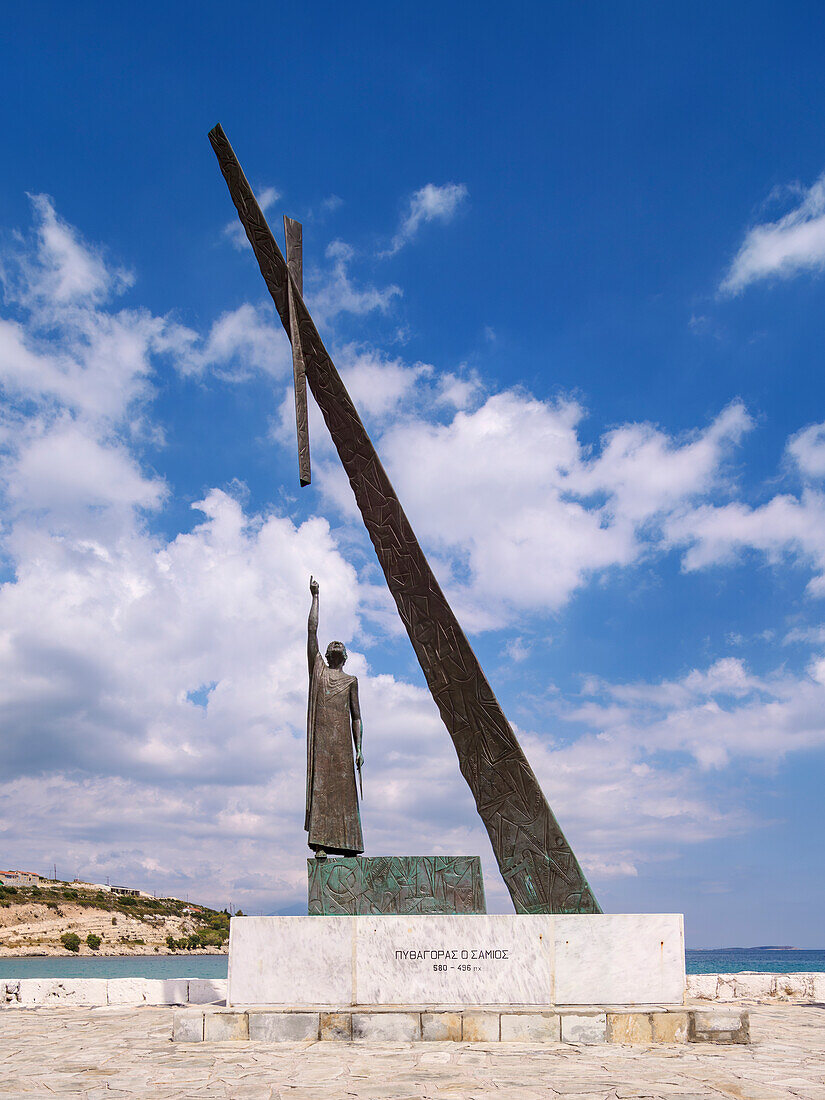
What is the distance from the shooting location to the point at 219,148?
34.9 ft

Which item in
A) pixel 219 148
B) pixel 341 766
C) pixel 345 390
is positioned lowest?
pixel 341 766

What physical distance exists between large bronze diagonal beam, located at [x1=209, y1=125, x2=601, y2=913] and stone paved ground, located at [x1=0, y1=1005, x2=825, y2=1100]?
141cm

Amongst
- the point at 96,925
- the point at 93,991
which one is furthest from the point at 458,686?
the point at 96,925

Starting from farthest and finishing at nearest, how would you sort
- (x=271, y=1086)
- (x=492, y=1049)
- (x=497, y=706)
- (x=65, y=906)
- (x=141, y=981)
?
(x=65, y=906)
(x=141, y=981)
(x=497, y=706)
(x=492, y=1049)
(x=271, y=1086)

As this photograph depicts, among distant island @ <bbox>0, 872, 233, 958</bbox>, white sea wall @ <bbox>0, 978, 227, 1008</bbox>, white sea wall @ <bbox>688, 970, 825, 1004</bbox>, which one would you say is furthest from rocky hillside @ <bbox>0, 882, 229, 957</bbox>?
white sea wall @ <bbox>688, 970, 825, 1004</bbox>

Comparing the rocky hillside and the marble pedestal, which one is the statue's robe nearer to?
the marble pedestal

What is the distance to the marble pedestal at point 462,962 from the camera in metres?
7.17

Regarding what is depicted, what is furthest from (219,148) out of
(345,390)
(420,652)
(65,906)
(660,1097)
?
(65,906)

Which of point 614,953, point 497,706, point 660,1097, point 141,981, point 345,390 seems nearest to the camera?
point 660,1097

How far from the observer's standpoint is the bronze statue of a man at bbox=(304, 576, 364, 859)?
802 cm

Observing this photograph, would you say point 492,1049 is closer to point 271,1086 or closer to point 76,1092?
point 271,1086

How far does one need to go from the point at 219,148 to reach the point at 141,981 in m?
10.2

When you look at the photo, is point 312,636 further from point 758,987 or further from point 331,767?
point 758,987

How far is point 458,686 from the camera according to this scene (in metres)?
8.32
